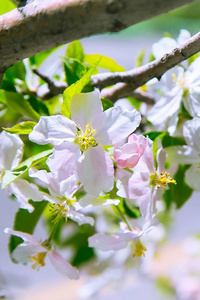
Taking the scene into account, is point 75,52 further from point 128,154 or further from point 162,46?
point 128,154

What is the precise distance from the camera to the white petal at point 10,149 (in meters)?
0.41

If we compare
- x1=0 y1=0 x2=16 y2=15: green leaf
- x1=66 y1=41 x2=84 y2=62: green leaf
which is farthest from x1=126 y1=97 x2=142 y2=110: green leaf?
x1=0 y1=0 x2=16 y2=15: green leaf

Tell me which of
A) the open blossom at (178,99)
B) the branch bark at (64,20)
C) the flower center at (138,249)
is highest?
the branch bark at (64,20)

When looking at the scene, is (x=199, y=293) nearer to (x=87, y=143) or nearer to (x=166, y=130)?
(x=166, y=130)

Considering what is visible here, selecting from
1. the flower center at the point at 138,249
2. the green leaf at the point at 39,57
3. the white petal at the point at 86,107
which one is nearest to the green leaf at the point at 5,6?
the green leaf at the point at 39,57

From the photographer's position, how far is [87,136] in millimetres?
374

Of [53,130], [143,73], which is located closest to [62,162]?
[53,130]

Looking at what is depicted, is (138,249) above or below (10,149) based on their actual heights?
below

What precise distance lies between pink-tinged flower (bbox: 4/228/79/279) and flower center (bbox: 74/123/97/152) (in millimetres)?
110

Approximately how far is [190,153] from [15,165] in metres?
0.19

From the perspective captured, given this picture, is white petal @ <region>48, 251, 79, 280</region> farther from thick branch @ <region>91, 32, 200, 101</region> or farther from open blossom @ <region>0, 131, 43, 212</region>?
thick branch @ <region>91, 32, 200, 101</region>

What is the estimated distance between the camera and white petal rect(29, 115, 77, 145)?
0.35 metres

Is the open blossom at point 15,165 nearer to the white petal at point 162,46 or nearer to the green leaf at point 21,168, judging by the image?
the green leaf at point 21,168

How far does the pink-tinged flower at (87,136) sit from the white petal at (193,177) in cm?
14
